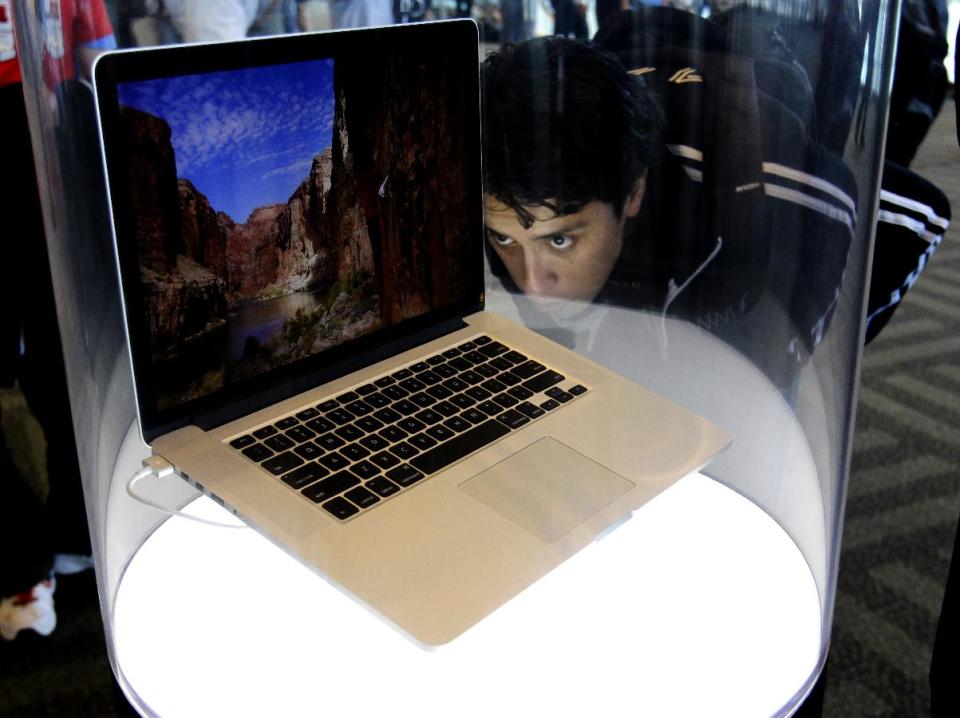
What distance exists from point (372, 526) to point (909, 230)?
2.49 feet

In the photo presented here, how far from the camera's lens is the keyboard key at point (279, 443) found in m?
0.61

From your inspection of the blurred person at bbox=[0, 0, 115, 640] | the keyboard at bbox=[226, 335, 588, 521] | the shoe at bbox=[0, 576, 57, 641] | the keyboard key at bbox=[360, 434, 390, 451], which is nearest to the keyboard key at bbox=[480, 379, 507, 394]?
the keyboard at bbox=[226, 335, 588, 521]

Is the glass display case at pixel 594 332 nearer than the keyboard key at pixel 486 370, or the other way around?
the glass display case at pixel 594 332

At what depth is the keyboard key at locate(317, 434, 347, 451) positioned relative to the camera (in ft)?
2.01

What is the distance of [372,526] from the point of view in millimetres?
550

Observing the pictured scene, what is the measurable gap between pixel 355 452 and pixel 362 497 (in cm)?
5

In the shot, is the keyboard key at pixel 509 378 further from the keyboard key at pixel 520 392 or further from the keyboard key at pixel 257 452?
the keyboard key at pixel 257 452

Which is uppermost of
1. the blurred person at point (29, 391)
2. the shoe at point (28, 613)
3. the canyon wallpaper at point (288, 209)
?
the canyon wallpaper at point (288, 209)

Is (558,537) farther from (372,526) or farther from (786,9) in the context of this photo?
(786,9)

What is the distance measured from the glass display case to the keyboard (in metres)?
0.02

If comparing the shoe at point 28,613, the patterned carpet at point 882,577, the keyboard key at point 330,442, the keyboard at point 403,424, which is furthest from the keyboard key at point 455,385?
the shoe at point 28,613

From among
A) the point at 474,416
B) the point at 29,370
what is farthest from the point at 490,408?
the point at 29,370

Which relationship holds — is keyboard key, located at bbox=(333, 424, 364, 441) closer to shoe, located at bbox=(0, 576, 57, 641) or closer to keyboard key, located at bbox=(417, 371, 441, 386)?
keyboard key, located at bbox=(417, 371, 441, 386)

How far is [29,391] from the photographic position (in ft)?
4.01
